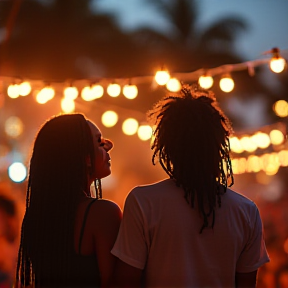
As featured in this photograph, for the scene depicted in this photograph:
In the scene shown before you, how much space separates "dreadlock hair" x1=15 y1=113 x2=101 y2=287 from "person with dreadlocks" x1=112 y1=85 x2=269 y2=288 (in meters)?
0.29

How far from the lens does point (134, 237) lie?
96.1 inches

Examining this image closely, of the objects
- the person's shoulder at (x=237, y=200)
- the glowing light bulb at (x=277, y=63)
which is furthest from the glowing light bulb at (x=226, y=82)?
the person's shoulder at (x=237, y=200)

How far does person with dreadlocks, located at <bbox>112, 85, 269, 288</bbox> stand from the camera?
2.44 m

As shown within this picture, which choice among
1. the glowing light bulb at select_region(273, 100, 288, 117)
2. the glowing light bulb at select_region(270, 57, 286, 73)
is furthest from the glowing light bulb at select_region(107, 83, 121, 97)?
the glowing light bulb at select_region(273, 100, 288, 117)

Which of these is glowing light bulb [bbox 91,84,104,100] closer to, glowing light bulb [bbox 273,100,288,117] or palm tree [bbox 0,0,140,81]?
palm tree [bbox 0,0,140,81]

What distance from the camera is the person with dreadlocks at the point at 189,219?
8.00 ft

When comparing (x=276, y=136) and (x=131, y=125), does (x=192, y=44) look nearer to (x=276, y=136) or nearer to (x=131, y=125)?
(x=276, y=136)

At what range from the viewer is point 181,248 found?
243 centimetres

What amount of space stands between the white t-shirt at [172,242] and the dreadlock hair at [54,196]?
0.31 meters

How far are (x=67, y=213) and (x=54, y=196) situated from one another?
0.10 meters

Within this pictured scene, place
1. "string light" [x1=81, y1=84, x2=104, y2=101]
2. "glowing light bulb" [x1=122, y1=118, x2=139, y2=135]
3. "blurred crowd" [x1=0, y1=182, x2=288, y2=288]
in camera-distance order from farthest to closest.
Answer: "glowing light bulb" [x1=122, y1=118, x2=139, y2=135] < "string light" [x1=81, y1=84, x2=104, y2=101] < "blurred crowd" [x1=0, y1=182, x2=288, y2=288]

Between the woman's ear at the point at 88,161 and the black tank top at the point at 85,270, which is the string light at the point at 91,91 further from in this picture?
the black tank top at the point at 85,270

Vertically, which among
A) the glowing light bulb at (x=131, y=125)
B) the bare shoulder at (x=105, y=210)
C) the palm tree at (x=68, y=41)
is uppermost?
the palm tree at (x=68, y=41)

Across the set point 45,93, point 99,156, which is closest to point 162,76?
point 45,93
